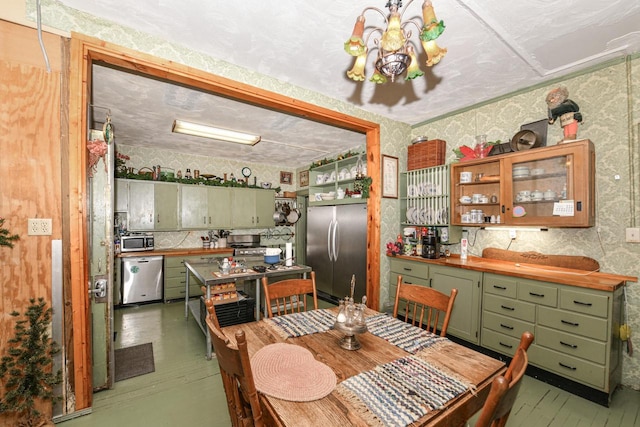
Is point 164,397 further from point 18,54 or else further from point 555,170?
point 555,170

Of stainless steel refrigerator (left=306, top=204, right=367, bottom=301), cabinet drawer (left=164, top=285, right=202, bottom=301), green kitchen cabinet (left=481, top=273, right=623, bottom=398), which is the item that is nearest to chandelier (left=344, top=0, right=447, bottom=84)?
green kitchen cabinet (left=481, top=273, right=623, bottom=398)

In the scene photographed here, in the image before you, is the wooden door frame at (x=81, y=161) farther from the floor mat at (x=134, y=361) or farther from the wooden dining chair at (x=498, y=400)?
the wooden dining chair at (x=498, y=400)

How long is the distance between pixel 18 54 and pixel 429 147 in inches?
149

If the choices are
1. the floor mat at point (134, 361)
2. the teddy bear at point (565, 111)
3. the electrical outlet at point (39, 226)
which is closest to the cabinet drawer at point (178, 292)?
the floor mat at point (134, 361)

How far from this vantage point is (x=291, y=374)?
1086mm

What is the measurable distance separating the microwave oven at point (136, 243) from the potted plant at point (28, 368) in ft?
10.1

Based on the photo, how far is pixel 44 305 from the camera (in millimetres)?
1587

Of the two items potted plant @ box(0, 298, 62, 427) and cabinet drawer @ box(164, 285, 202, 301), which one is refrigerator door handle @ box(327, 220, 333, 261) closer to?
cabinet drawer @ box(164, 285, 202, 301)

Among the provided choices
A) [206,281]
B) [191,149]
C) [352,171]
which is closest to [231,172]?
[191,149]

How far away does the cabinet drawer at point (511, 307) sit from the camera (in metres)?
2.33

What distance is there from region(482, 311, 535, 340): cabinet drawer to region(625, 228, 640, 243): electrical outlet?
1.06m

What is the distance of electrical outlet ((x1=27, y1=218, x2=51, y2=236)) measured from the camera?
65.6 inches

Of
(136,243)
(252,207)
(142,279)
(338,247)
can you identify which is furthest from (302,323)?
(252,207)

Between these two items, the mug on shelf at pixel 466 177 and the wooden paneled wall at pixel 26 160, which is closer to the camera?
the wooden paneled wall at pixel 26 160
